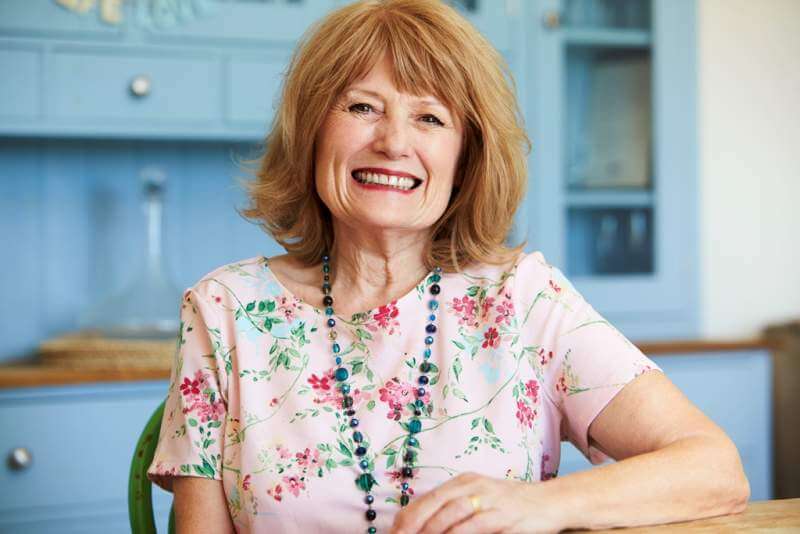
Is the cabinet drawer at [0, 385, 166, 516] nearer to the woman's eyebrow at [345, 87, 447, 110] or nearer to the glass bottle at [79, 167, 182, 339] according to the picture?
the glass bottle at [79, 167, 182, 339]

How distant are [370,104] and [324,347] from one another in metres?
0.34

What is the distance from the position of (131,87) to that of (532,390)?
1.50 metres

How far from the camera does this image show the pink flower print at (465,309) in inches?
57.8

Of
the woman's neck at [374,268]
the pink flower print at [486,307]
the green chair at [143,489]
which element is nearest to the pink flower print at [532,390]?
the pink flower print at [486,307]

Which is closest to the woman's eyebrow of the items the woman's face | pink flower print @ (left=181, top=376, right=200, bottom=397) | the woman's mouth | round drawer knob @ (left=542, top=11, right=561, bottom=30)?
the woman's face

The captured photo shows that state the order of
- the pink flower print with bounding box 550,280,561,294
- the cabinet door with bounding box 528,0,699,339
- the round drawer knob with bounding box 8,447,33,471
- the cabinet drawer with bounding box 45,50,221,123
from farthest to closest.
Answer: the cabinet door with bounding box 528,0,699,339
the cabinet drawer with bounding box 45,50,221,123
the round drawer knob with bounding box 8,447,33,471
the pink flower print with bounding box 550,280,561,294

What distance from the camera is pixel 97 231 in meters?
2.88

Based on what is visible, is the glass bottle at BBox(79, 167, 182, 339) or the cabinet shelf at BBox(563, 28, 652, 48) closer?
the glass bottle at BBox(79, 167, 182, 339)

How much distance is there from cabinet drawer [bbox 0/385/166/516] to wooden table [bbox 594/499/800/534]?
1.56 metres

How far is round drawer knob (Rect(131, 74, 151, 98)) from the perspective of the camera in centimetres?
250

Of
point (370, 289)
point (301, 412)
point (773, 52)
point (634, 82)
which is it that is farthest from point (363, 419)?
point (773, 52)

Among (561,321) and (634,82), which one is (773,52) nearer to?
(634,82)

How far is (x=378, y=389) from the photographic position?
1.42m

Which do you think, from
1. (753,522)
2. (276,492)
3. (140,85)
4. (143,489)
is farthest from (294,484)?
(140,85)
